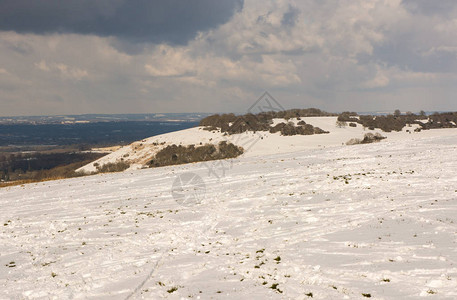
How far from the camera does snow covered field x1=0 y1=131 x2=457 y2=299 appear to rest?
10.0 m

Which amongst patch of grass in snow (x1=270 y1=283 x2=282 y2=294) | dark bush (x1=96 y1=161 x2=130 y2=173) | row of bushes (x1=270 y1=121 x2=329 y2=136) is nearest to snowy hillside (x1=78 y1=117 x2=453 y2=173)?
dark bush (x1=96 y1=161 x2=130 y2=173)

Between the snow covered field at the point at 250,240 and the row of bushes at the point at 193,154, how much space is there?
27.6 m

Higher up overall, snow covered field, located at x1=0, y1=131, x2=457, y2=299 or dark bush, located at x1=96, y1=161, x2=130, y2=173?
snow covered field, located at x1=0, y1=131, x2=457, y2=299

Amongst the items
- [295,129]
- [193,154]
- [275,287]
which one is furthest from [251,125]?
[275,287]

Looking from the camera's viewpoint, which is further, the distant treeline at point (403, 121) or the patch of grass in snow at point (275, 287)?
the distant treeline at point (403, 121)

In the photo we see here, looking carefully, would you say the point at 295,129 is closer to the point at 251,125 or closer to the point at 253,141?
the point at 253,141

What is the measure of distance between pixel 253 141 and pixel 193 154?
1442 cm

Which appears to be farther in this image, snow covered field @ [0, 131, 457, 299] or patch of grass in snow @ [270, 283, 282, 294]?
snow covered field @ [0, 131, 457, 299]

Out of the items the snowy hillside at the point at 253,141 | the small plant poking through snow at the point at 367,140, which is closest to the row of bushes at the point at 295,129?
the snowy hillside at the point at 253,141

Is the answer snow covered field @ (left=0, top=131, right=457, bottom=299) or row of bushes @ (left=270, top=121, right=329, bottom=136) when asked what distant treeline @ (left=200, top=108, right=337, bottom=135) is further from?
snow covered field @ (left=0, top=131, right=457, bottom=299)

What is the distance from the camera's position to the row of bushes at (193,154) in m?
54.3

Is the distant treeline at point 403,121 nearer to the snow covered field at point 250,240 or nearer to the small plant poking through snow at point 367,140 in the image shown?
the small plant poking through snow at point 367,140

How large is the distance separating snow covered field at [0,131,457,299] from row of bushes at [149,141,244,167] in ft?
90.5

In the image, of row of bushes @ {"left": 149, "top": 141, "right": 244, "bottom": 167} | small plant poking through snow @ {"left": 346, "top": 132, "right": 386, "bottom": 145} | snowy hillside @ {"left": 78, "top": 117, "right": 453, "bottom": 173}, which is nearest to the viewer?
row of bushes @ {"left": 149, "top": 141, "right": 244, "bottom": 167}
